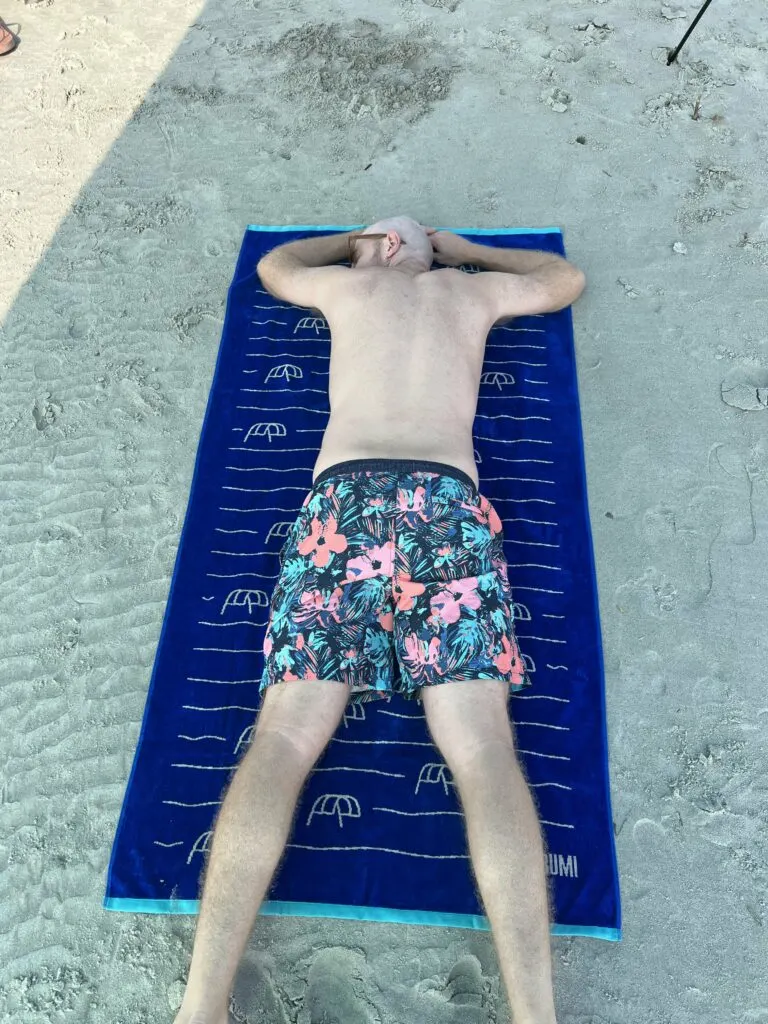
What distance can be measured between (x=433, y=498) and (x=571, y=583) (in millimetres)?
729

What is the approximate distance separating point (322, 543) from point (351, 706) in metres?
0.58

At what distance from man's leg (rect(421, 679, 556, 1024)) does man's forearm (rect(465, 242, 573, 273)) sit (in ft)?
6.02

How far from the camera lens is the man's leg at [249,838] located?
169 centimetres

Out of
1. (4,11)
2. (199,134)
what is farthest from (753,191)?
(4,11)

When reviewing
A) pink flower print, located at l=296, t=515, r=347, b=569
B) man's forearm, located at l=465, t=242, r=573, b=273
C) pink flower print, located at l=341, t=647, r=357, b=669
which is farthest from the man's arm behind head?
pink flower print, located at l=341, t=647, r=357, b=669

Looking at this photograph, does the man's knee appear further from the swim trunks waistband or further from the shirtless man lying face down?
the swim trunks waistband

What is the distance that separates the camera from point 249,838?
1749 millimetres

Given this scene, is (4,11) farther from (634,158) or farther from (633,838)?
(633,838)

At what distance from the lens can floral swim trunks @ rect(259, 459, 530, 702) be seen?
6.44ft

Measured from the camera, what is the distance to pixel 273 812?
70.1 inches

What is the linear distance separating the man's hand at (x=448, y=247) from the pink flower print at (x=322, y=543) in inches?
57.3

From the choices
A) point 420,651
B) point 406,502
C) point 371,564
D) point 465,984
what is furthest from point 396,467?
point 465,984

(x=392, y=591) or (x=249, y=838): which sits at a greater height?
(x=392, y=591)

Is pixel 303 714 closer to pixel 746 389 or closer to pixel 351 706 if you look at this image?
pixel 351 706
